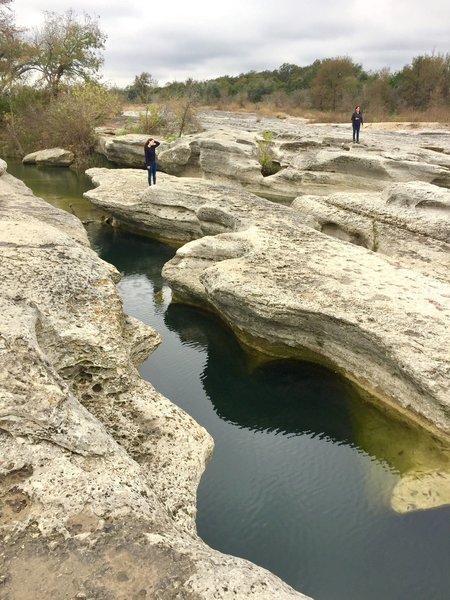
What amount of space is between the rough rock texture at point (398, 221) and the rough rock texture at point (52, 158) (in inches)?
883

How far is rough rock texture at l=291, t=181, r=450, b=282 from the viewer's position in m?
10.3

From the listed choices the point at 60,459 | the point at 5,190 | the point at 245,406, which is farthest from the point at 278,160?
the point at 60,459

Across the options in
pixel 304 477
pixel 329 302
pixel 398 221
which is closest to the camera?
pixel 304 477

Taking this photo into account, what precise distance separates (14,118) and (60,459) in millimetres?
35359

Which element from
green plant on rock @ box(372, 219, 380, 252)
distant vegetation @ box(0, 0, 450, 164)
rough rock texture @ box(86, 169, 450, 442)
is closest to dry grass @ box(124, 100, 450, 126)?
distant vegetation @ box(0, 0, 450, 164)

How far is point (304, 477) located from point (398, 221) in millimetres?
6705

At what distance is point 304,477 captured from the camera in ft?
21.2

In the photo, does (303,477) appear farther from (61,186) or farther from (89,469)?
(61,186)

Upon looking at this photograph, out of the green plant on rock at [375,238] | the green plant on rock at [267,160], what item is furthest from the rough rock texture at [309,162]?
the green plant on rock at [375,238]

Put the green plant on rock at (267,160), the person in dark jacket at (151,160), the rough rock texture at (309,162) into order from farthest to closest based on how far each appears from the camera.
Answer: the green plant on rock at (267,160)
the rough rock texture at (309,162)
the person in dark jacket at (151,160)

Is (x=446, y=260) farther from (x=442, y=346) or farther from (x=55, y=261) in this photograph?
(x=55, y=261)

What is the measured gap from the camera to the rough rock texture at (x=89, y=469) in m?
2.98

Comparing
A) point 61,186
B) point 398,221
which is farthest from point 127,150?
point 398,221

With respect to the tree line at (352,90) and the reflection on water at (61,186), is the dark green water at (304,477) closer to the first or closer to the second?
the reflection on water at (61,186)
